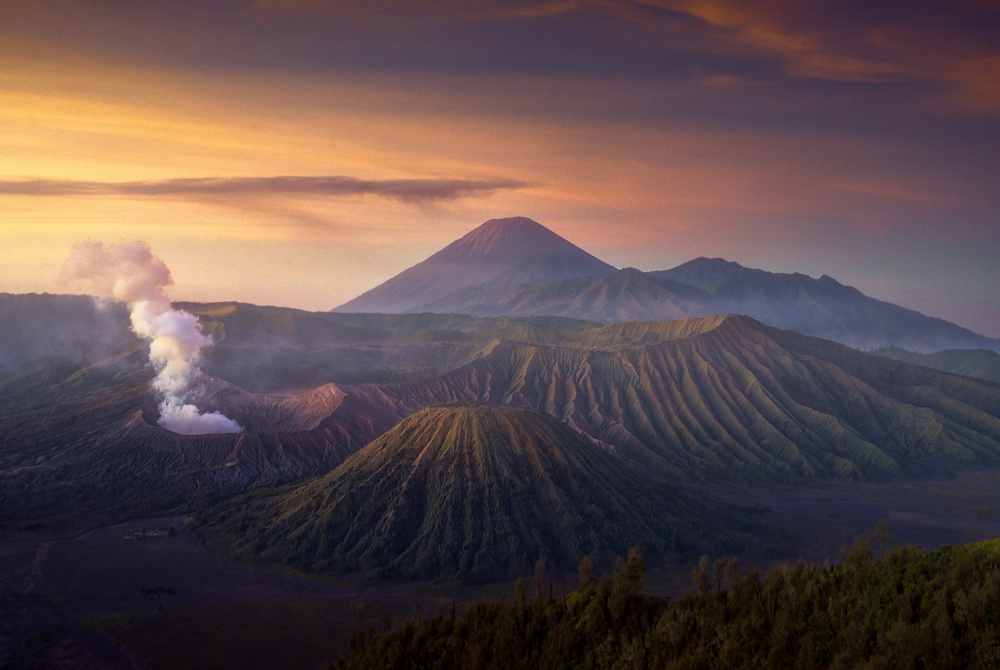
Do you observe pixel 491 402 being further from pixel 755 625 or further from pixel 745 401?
pixel 755 625

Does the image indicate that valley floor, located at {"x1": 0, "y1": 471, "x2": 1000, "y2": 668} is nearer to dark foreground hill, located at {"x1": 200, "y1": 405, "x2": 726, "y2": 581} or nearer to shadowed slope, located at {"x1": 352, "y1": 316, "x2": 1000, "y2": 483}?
dark foreground hill, located at {"x1": 200, "y1": 405, "x2": 726, "y2": 581}

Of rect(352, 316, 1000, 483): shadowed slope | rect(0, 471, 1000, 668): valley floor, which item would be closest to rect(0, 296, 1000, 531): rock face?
rect(352, 316, 1000, 483): shadowed slope

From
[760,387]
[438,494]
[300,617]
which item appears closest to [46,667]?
[300,617]

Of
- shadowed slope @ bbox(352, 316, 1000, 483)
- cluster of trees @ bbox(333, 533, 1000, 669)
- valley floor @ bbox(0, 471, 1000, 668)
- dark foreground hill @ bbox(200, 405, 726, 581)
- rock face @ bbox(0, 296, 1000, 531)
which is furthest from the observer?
shadowed slope @ bbox(352, 316, 1000, 483)

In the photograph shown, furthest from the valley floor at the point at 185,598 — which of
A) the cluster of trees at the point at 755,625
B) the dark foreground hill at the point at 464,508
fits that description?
the cluster of trees at the point at 755,625

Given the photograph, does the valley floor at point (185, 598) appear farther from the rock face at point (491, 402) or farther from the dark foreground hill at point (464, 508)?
the rock face at point (491, 402)

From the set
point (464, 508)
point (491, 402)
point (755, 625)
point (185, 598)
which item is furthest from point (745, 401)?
point (185, 598)

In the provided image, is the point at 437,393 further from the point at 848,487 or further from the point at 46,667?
the point at 46,667
